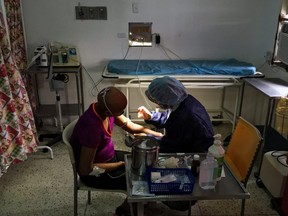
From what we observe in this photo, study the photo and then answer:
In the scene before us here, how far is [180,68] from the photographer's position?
3.29 metres

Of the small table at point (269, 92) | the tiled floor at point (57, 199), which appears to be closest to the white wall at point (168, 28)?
the small table at point (269, 92)

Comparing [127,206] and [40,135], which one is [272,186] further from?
[40,135]

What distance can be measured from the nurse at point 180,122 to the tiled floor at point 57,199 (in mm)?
673

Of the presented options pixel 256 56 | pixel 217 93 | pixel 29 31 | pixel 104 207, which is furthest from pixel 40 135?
pixel 256 56

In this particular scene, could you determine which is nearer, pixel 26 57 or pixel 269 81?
pixel 269 81

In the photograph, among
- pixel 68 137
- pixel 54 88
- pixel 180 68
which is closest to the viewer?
pixel 68 137

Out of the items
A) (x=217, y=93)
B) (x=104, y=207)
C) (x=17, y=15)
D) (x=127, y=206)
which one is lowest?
(x=104, y=207)

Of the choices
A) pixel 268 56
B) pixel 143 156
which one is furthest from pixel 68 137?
pixel 268 56

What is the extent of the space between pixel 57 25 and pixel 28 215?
2098 millimetres

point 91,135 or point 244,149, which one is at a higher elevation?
point 91,135

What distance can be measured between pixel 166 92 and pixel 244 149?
0.60m

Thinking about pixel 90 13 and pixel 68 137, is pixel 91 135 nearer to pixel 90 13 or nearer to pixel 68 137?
pixel 68 137

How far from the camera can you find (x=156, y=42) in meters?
3.58

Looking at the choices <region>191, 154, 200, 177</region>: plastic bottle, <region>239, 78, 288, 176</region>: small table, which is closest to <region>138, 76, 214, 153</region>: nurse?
<region>191, 154, 200, 177</region>: plastic bottle
